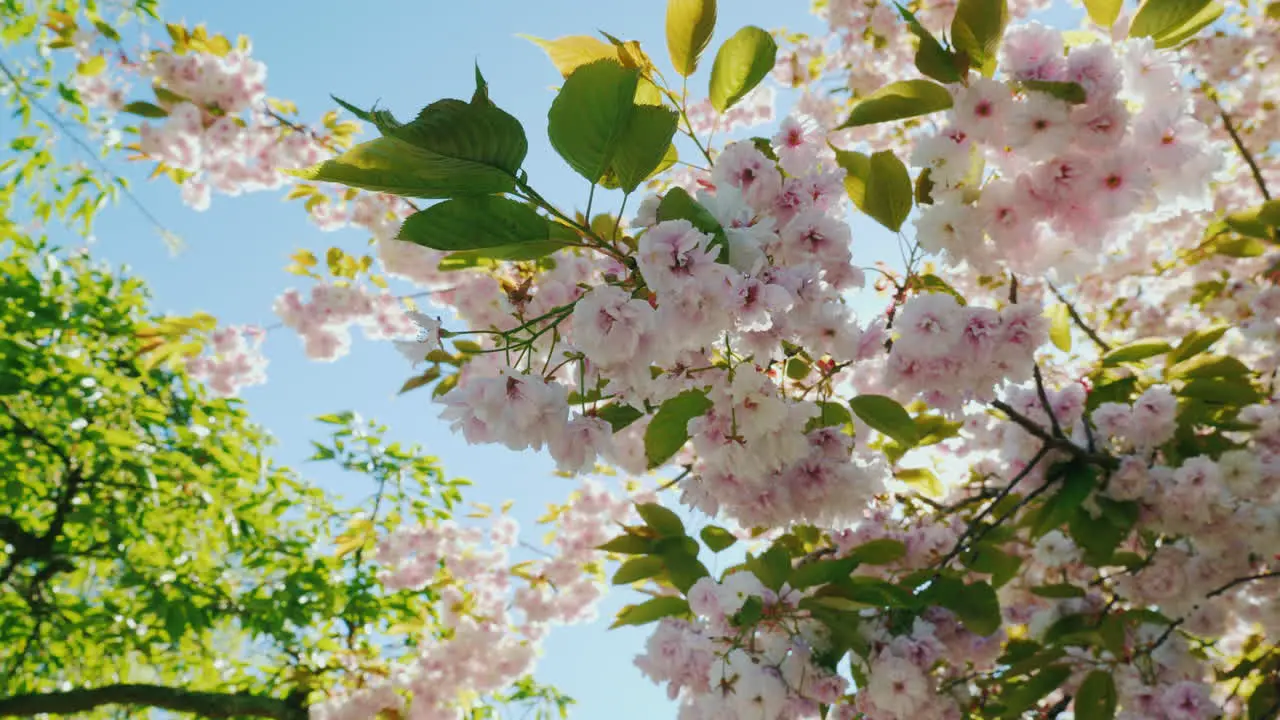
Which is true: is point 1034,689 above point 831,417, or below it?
below

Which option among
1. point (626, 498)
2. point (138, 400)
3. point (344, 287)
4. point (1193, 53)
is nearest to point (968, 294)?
point (1193, 53)

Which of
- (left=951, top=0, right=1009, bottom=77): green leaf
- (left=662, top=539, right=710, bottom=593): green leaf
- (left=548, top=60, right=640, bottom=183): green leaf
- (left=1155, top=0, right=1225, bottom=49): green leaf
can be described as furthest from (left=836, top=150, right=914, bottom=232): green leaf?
(left=662, top=539, right=710, bottom=593): green leaf

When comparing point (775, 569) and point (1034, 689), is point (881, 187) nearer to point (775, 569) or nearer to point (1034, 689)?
point (775, 569)

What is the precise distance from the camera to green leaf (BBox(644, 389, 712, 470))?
1.03 m

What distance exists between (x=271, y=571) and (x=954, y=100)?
4.13 meters

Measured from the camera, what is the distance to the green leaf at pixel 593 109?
2.60 feet

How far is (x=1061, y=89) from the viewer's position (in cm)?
100

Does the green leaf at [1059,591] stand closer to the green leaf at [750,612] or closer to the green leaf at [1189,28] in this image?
the green leaf at [750,612]

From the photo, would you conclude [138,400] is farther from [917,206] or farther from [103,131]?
[917,206]

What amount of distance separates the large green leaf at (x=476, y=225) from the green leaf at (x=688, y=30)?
A: 0.44m

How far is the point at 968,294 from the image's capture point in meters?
5.05

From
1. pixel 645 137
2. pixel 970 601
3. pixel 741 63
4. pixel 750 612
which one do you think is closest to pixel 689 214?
pixel 645 137

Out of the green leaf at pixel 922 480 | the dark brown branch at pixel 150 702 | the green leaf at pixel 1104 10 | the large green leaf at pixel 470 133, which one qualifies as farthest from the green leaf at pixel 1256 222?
the dark brown branch at pixel 150 702

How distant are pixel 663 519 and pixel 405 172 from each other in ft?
3.25
